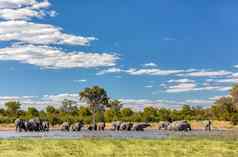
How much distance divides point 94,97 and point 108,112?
14898 millimetres

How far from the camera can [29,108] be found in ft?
542

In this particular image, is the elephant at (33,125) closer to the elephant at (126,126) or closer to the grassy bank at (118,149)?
the elephant at (126,126)

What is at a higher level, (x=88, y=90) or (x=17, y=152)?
(x=88, y=90)

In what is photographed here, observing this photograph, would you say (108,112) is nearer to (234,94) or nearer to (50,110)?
(50,110)

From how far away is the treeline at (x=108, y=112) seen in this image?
128675 millimetres

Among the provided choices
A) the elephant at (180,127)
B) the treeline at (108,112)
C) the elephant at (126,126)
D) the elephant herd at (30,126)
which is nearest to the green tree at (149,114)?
the treeline at (108,112)

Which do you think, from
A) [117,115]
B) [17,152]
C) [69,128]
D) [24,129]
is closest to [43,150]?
[17,152]

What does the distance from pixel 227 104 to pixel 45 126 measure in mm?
47191

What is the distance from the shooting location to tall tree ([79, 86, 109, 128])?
146875mm

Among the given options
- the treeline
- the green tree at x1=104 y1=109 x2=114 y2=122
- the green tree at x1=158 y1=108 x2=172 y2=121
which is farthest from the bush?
the green tree at x1=104 y1=109 x2=114 y2=122

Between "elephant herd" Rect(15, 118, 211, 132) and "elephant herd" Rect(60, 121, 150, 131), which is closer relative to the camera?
"elephant herd" Rect(15, 118, 211, 132)

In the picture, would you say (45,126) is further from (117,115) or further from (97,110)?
(117,115)

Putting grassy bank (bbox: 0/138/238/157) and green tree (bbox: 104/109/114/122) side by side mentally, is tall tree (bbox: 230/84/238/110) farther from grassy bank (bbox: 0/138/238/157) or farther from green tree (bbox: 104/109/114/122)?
grassy bank (bbox: 0/138/238/157)

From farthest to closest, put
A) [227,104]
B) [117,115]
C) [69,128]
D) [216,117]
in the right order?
[117,115] < [216,117] < [227,104] < [69,128]
